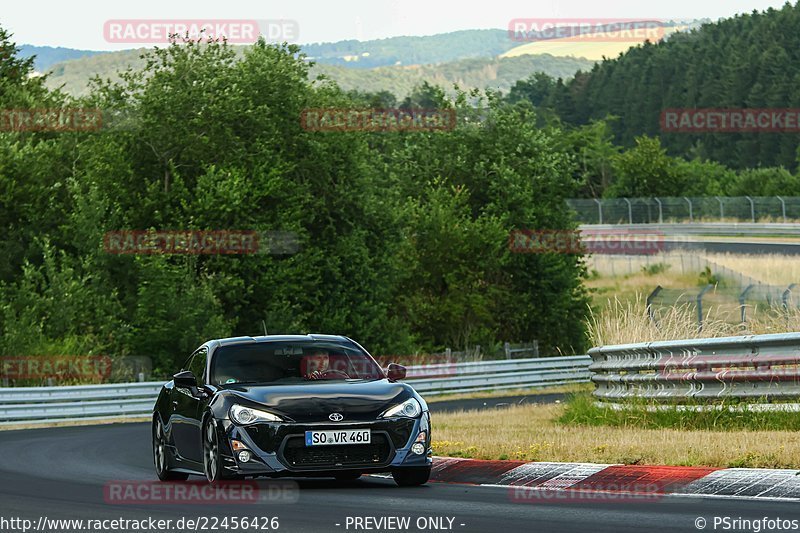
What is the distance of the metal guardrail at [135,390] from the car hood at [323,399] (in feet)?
66.9

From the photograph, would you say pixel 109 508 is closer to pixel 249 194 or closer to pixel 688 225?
pixel 249 194

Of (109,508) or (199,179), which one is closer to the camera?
(109,508)

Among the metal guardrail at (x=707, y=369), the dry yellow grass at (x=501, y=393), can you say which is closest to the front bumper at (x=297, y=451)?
the metal guardrail at (x=707, y=369)

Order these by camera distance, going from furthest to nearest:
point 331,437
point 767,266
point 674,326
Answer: point 767,266 → point 674,326 → point 331,437

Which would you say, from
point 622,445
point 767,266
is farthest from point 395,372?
point 767,266

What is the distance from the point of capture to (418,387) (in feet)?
125

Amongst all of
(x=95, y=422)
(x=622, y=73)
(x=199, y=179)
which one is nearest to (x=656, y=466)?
(x=95, y=422)

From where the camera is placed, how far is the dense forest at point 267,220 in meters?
41.0

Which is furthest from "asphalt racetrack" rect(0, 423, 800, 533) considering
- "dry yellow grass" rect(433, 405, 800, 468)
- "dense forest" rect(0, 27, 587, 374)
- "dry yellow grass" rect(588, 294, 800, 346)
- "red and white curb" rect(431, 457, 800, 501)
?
"dense forest" rect(0, 27, 587, 374)

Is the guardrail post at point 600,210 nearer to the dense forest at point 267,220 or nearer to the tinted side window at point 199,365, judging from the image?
the dense forest at point 267,220

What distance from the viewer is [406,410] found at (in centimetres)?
1202

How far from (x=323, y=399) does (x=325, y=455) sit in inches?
18.3

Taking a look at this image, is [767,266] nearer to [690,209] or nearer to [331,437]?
[690,209]

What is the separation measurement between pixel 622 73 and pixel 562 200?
14164cm
